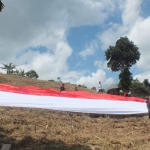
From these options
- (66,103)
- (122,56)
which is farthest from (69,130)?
(122,56)

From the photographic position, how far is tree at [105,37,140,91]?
26672 mm

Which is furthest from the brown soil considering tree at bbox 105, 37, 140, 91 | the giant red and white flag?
tree at bbox 105, 37, 140, 91

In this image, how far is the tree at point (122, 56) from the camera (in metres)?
26.7

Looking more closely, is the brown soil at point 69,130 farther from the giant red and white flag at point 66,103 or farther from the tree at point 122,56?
the tree at point 122,56

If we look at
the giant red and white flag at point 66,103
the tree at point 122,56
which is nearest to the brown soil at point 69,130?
the giant red and white flag at point 66,103

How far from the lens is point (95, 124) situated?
899 centimetres

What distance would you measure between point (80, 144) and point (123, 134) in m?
1.87

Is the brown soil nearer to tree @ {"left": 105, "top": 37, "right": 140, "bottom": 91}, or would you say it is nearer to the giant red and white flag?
the giant red and white flag

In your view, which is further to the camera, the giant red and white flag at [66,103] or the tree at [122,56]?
the tree at [122,56]

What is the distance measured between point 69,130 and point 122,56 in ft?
64.6

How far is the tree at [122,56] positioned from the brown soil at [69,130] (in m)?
16.1

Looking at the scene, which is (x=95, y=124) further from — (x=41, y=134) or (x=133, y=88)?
(x=133, y=88)

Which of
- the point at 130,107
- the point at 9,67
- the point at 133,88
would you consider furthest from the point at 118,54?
the point at 130,107

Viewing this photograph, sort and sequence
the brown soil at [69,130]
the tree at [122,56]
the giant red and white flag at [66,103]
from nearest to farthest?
1. the brown soil at [69,130]
2. the giant red and white flag at [66,103]
3. the tree at [122,56]
